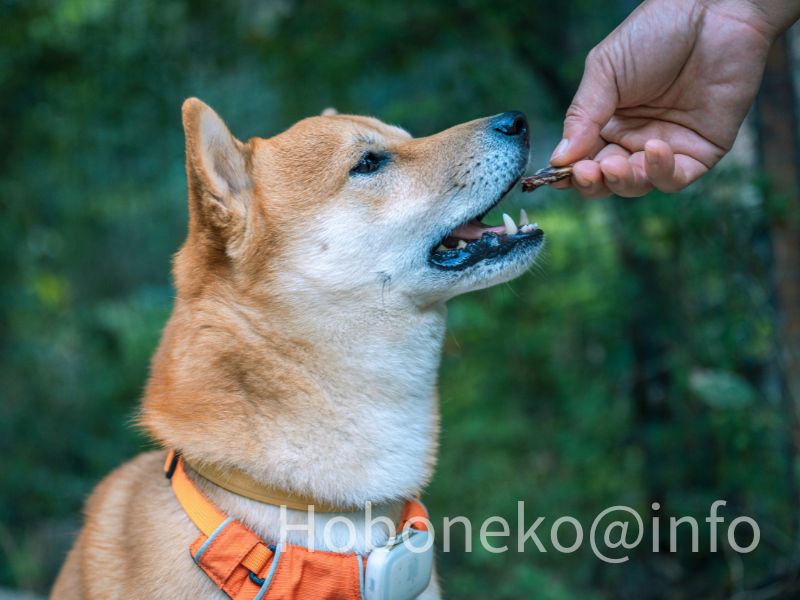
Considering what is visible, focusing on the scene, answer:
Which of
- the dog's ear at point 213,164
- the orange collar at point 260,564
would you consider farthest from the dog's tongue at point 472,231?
the orange collar at point 260,564

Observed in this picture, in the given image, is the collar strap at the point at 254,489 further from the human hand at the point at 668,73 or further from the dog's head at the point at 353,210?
the human hand at the point at 668,73

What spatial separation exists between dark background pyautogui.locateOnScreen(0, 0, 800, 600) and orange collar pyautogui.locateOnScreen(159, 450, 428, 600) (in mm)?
1180

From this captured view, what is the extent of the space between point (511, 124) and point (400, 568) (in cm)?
137

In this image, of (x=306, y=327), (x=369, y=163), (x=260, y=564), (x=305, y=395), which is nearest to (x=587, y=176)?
(x=369, y=163)

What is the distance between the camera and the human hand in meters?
2.47

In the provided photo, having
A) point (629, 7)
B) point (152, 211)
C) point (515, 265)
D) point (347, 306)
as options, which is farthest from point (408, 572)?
point (152, 211)

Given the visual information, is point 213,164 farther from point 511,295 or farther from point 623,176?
point 511,295

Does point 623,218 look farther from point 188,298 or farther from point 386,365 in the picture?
point 188,298

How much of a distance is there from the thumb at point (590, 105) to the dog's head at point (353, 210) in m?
0.15

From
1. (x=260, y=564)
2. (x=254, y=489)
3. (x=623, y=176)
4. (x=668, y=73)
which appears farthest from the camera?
(x=668, y=73)

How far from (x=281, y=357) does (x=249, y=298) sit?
0.67ft

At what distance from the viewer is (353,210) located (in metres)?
2.54

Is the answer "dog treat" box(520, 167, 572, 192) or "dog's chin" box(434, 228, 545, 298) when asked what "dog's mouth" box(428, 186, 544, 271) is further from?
"dog treat" box(520, 167, 572, 192)

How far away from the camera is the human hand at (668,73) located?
2.47 meters
